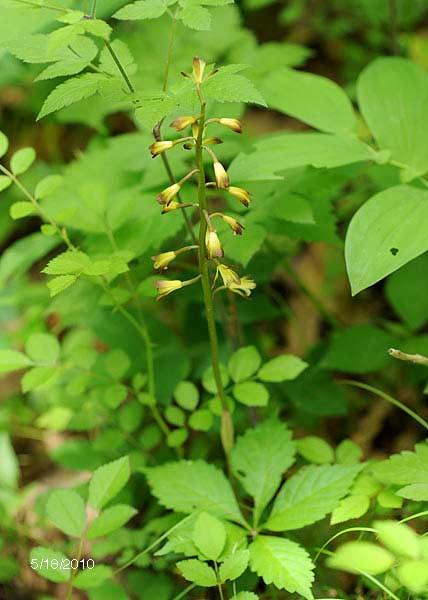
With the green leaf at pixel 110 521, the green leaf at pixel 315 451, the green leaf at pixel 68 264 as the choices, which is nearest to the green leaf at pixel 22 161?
the green leaf at pixel 68 264

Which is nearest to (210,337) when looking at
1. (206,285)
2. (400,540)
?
(206,285)

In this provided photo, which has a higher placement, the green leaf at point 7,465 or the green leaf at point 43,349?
the green leaf at point 43,349

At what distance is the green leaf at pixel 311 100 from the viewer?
1650 mm

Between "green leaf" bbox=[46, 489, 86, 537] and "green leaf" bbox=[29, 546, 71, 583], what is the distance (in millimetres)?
48

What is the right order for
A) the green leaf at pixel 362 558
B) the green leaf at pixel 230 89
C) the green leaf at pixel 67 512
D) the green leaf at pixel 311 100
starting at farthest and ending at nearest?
the green leaf at pixel 311 100, the green leaf at pixel 67 512, the green leaf at pixel 230 89, the green leaf at pixel 362 558

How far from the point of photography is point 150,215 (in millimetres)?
1626

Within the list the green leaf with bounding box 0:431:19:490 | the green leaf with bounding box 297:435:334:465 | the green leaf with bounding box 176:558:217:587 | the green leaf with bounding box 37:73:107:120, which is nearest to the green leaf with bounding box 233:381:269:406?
the green leaf with bounding box 297:435:334:465

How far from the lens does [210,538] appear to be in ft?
3.72

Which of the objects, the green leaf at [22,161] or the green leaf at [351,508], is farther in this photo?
the green leaf at [22,161]

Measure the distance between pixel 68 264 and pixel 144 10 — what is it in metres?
0.46

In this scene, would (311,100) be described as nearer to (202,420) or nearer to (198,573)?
(202,420)

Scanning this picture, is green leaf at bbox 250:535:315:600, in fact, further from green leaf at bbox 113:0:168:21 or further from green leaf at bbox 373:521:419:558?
green leaf at bbox 113:0:168:21

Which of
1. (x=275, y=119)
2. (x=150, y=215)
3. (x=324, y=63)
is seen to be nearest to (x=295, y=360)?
(x=150, y=215)

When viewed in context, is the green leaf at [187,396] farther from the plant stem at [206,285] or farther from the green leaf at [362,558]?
the green leaf at [362,558]
